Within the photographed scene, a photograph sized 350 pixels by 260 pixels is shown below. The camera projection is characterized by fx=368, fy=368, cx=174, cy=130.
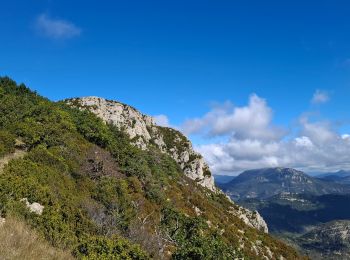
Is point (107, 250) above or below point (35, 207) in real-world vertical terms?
below

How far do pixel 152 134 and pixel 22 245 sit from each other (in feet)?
313

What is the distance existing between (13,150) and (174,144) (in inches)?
3290

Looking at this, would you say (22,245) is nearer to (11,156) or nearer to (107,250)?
(107,250)

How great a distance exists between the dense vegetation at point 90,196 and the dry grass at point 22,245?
2.63 feet

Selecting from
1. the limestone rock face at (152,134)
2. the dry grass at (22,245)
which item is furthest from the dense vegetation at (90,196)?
the limestone rock face at (152,134)

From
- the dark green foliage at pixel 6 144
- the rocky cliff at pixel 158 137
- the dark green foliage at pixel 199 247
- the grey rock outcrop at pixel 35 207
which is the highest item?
the rocky cliff at pixel 158 137

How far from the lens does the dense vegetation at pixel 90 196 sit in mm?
15533

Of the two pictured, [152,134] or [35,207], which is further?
[152,134]

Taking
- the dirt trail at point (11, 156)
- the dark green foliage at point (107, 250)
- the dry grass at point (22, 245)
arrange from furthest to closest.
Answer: the dirt trail at point (11, 156) < the dark green foliage at point (107, 250) < the dry grass at point (22, 245)

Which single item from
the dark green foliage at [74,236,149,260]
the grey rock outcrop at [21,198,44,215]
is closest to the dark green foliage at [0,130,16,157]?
the grey rock outcrop at [21,198,44,215]

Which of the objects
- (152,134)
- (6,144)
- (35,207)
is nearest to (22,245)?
(35,207)

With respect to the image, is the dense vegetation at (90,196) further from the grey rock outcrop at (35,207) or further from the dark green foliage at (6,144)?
the grey rock outcrop at (35,207)

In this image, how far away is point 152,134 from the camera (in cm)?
10738

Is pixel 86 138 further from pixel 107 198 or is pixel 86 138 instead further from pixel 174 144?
pixel 174 144
